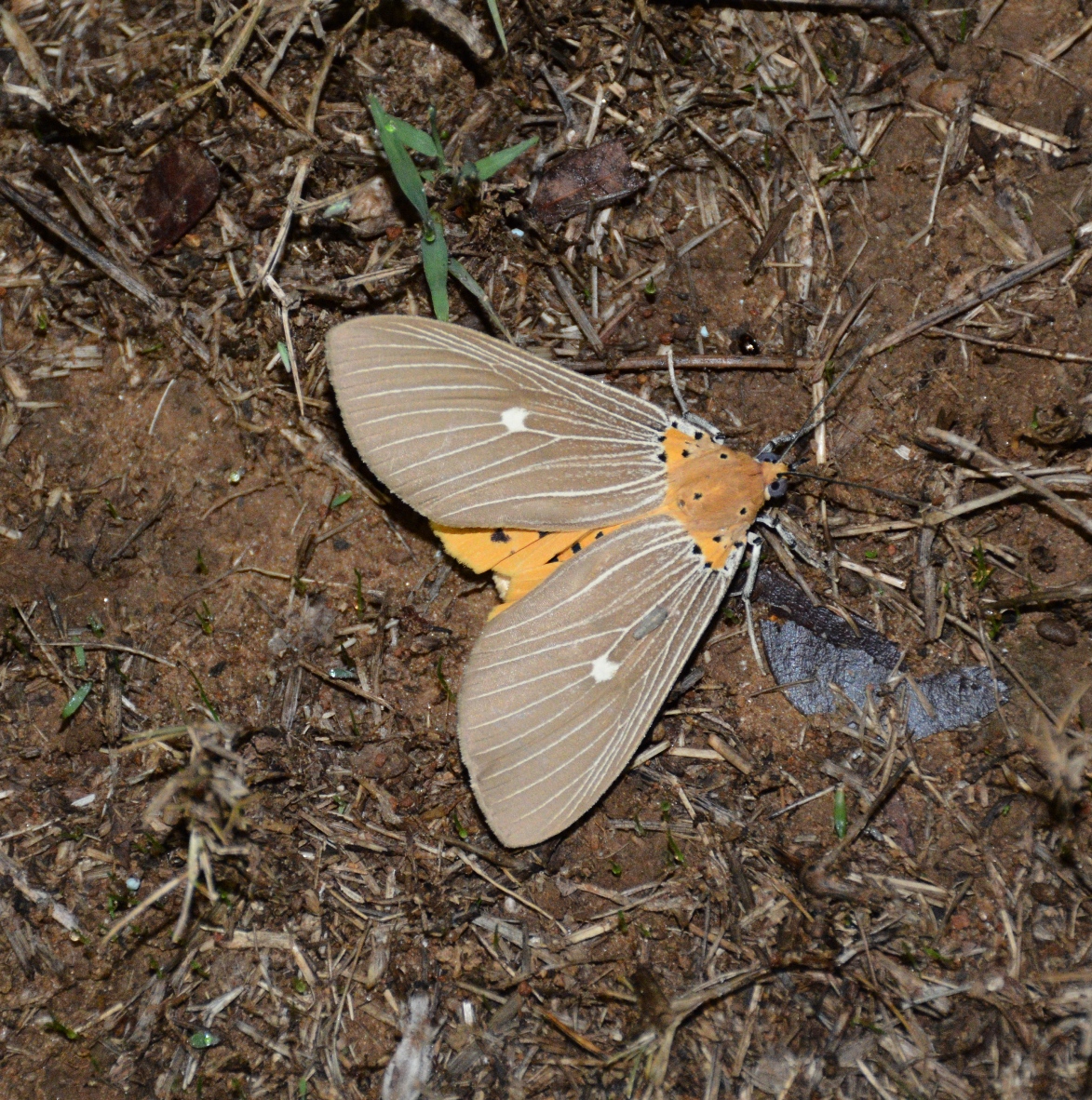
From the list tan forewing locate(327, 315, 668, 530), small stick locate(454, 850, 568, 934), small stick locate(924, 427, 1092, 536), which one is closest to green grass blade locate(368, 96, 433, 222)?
tan forewing locate(327, 315, 668, 530)

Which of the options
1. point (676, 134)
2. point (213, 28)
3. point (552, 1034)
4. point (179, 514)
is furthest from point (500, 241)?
point (552, 1034)

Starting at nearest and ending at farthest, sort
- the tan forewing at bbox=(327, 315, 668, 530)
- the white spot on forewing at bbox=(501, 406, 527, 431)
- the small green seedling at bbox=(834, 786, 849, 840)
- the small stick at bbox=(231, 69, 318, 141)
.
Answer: the tan forewing at bbox=(327, 315, 668, 530), the white spot on forewing at bbox=(501, 406, 527, 431), the small green seedling at bbox=(834, 786, 849, 840), the small stick at bbox=(231, 69, 318, 141)

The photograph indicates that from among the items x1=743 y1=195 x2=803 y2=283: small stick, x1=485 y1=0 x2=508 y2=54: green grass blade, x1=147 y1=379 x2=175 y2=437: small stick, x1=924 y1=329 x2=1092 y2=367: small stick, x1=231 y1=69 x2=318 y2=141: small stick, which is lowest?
x1=924 y1=329 x2=1092 y2=367: small stick

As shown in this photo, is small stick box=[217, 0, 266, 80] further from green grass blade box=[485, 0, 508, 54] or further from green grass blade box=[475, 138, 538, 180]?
green grass blade box=[475, 138, 538, 180]

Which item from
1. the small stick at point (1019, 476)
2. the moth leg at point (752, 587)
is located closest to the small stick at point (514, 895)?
the moth leg at point (752, 587)

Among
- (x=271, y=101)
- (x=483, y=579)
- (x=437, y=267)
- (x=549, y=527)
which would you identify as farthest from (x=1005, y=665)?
(x=271, y=101)

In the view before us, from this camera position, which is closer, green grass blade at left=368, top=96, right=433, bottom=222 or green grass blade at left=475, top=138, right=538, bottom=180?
green grass blade at left=368, top=96, right=433, bottom=222

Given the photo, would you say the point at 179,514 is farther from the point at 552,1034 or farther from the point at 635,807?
the point at 552,1034
